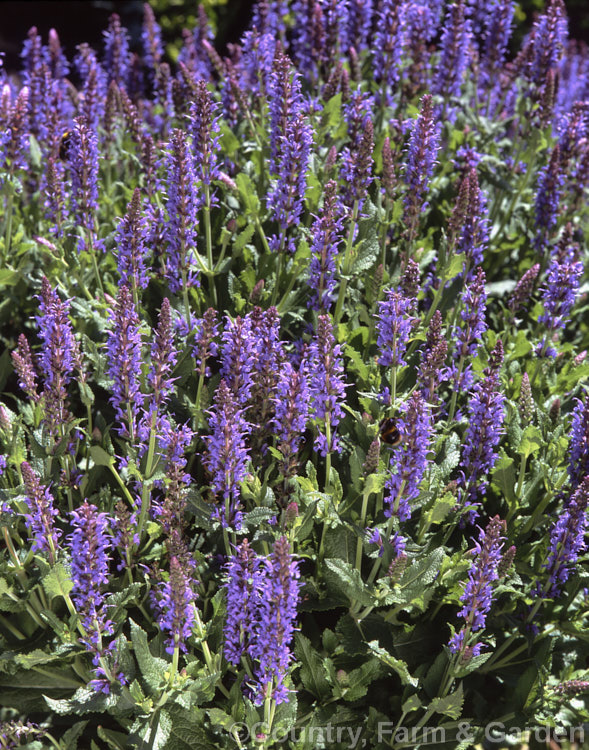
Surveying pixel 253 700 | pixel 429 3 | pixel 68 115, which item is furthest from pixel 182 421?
pixel 429 3

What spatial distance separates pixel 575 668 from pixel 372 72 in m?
4.21

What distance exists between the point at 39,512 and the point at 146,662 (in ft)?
2.31

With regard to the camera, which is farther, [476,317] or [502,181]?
[502,181]

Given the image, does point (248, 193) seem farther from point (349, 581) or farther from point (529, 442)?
point (349, 581)

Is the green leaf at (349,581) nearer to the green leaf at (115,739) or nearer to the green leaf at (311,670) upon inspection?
the green leaf at (311,670)

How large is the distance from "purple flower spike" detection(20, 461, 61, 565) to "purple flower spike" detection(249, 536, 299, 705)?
86 centimetres

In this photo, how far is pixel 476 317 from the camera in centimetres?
378

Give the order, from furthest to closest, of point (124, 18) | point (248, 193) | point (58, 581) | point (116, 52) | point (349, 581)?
point (124, 18) < point (116, 52) < point (248, 193) < point (349, 581) < point (58, 581)

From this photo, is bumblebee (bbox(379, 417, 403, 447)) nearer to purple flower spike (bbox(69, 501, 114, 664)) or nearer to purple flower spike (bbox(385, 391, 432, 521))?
purple flower spike (bbox(385, 391, 432, 521))

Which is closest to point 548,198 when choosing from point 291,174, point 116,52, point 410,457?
point 291,174

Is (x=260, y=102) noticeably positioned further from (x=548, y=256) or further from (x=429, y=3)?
(x=548, y=256)

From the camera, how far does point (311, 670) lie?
3398 mm

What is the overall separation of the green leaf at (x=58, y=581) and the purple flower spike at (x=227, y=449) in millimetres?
623

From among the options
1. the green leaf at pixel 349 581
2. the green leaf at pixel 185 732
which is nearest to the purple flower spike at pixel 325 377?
the green leaf at pixel 349 581
